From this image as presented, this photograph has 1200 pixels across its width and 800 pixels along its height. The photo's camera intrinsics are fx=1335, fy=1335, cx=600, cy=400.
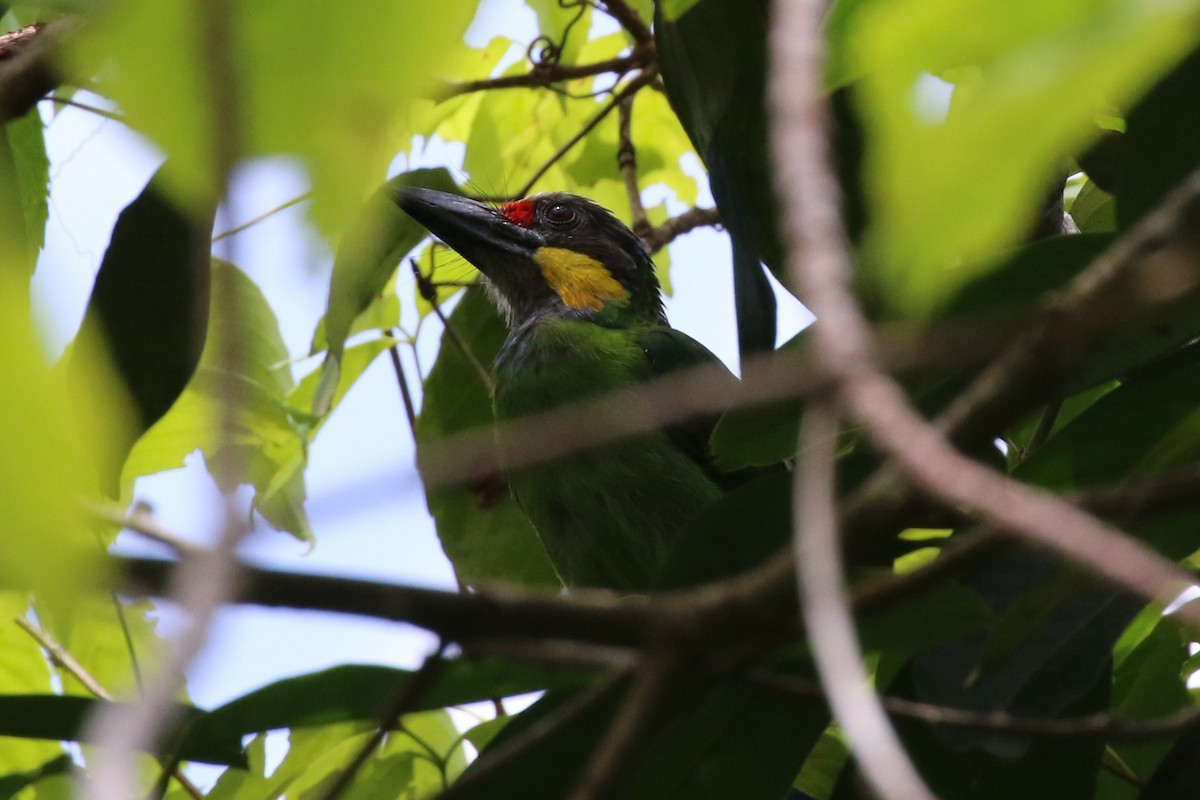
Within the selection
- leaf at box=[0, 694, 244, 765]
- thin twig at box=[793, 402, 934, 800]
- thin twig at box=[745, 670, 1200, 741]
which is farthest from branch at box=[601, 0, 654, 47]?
thin twig at box=[793, 402, 934, 800]

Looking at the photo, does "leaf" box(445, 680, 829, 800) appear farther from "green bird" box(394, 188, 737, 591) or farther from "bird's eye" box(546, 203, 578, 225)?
"bird's eye" box(546, 203, 578, 225)

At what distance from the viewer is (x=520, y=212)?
154 inches

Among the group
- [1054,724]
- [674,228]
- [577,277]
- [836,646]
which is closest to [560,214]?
[577,277]

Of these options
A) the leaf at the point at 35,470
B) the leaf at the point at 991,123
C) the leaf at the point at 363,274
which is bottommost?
the leaf at the point at 35,470

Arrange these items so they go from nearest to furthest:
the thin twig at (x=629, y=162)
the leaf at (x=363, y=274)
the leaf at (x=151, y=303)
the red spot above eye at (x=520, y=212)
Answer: the leaf at (x=151, y=303), the leaf at (x=363, y=274), the thin twig at (x=629, y=162), the red spot above eye at (x=520, y=212)

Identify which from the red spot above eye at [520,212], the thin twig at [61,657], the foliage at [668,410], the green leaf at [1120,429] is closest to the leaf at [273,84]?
the foliage at [668,410]

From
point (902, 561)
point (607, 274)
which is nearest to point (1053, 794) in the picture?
point (902, 561)

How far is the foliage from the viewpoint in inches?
21.5

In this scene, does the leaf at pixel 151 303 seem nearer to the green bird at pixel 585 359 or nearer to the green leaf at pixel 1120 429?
the green bird at pixel 585 359

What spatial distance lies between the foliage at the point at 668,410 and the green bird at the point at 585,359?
123 mm

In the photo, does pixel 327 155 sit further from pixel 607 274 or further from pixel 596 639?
pixel 607 274

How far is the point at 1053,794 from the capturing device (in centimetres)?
166

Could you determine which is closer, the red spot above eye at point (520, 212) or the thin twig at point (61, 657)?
the thin twig at point (61, 657)

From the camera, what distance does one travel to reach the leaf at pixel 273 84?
0.54 meters
